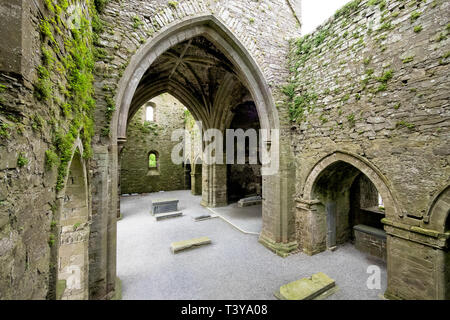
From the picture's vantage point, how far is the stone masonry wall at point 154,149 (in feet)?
45.3

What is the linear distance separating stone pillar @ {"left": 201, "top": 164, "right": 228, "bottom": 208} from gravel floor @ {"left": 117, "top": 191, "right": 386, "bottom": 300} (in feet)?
11.5

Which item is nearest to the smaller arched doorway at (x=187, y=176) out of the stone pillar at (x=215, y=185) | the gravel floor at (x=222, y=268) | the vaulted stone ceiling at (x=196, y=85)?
the stone pillar at (x=215, y=185)

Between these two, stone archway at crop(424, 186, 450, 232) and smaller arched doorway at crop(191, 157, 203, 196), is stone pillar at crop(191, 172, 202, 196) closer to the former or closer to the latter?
smaller arched doorway at crop(191, 157, 203, 196)

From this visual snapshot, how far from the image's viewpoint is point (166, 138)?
1534 cm

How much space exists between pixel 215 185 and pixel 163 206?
294cm

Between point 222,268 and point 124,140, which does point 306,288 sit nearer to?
point 222,268

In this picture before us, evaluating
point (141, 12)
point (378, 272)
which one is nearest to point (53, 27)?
point (141, 12)

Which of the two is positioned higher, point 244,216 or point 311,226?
point 311,226

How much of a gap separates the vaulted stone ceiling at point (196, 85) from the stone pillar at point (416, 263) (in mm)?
7359

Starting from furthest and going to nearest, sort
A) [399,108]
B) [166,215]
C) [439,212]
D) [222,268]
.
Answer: [166,215]
[222,268]
[399,108]
[439,212]

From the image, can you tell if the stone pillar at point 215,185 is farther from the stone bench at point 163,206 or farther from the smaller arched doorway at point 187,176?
the smaller arched doorway at point 187,176

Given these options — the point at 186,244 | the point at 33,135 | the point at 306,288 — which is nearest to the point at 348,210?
the point at 306,288

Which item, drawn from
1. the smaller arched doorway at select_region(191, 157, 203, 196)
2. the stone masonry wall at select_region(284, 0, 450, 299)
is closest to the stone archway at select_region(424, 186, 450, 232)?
the stone masonry wall at select_region(284, 0, 450, 299)

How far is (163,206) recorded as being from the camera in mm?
9133
